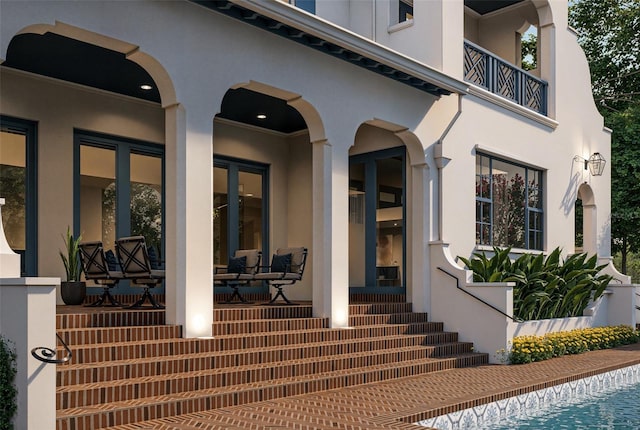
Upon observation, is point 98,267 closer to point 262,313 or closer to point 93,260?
point 93,260

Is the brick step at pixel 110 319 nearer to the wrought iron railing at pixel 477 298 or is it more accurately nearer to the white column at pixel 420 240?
the white column at pixel 420 240

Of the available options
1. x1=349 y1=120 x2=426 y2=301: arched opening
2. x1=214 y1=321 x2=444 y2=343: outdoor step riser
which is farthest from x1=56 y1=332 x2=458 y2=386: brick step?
x1=349 y1=120 x2=426 y2=301: arched opening

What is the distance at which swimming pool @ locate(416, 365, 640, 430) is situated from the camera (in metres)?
7.31

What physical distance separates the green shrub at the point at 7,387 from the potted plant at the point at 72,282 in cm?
432

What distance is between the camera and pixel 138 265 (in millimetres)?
8680

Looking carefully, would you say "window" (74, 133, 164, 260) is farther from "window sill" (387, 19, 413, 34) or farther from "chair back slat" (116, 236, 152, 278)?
"window sill" (387, 19, 413, 34)

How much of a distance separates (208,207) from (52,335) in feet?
9.79

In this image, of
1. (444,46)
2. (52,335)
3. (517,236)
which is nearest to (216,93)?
(52,335)

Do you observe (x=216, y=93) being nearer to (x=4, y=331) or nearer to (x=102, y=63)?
(x=102, y=63)

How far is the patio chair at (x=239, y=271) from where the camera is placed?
34.3ft

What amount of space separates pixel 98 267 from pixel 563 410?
247 inches

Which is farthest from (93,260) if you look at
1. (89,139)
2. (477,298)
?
(477,298)

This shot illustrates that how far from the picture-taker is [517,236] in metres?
14.1

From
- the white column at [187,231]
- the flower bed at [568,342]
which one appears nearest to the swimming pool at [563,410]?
the flower bed at [568,342]
